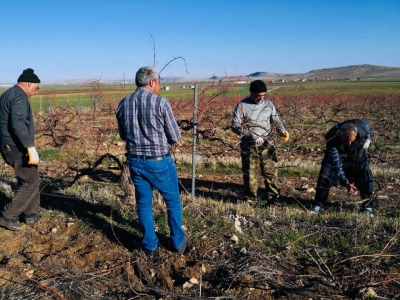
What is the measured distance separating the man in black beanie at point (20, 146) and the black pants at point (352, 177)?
383 cm

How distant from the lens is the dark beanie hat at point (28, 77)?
13.1ft

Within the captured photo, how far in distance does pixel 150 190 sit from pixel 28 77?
2.06 metres

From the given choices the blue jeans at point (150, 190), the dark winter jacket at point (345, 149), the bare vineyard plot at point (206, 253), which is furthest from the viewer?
the dark winter jacket at point (345, 149)

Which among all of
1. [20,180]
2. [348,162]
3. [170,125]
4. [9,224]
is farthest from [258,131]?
[9,224]

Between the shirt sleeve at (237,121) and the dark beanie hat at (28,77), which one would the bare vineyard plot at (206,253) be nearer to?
the shirt sleeve at (237,121)

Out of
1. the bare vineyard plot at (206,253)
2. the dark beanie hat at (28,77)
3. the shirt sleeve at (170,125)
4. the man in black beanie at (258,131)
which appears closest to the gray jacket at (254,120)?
the man in black beanie at (258,131)

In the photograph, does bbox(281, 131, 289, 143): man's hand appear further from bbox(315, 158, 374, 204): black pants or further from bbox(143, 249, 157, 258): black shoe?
bbox(143, 249, 157, 258): black shoe

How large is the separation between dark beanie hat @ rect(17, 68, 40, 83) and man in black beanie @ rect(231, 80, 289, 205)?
2550 mm

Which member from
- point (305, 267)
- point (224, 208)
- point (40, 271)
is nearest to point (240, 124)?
point (224, 208)

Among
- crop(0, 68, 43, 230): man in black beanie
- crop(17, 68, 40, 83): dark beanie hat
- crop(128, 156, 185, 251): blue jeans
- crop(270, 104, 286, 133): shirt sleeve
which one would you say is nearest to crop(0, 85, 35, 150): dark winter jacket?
crop(0, 68, 43, 230): man in black beanie

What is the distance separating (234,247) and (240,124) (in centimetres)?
175

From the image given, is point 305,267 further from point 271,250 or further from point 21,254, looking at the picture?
point 21,254

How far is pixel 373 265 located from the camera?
3281 millimetres

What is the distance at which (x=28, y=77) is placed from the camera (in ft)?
13.3
